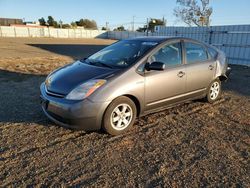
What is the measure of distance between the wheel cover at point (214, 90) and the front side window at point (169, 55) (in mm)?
1456

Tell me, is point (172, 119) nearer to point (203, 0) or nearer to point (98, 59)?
point (98, 59)

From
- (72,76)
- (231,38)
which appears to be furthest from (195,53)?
(231,38)

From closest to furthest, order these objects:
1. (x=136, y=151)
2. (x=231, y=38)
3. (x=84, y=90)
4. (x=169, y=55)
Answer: (x=136, y=151) < (x=84, y=90) < (x=169, y=55) < (x=231, y=38)

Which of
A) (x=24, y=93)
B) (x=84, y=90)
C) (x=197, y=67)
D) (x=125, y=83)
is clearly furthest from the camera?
(x=24, y=93)

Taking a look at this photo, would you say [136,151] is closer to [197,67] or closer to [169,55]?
[169,55]

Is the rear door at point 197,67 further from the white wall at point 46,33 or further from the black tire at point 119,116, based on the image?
the white wall at point 46,33

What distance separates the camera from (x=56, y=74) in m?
4.12

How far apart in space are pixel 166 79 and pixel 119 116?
1.12 metres

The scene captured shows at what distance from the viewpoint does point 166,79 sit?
4246mm

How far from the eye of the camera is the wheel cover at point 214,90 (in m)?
5.52

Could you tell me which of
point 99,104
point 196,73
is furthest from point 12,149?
point 196,73

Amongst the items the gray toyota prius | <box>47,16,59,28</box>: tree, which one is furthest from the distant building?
the gray toyota prius

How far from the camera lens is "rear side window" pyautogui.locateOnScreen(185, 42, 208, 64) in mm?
4750

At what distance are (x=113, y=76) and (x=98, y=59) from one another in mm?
1021
